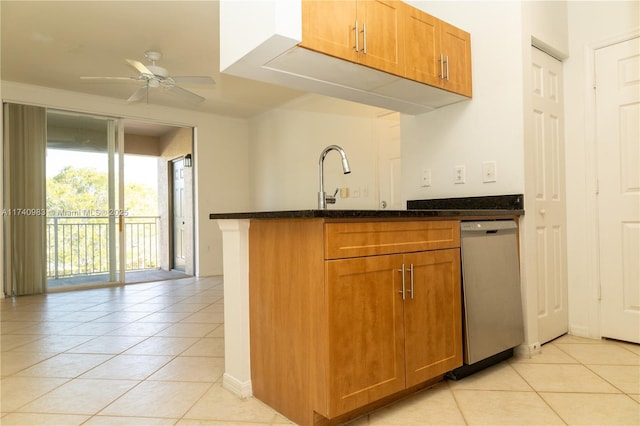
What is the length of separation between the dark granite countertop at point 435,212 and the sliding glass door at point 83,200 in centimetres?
395

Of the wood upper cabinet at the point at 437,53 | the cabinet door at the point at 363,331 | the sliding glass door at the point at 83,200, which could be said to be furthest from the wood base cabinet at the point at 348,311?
the sliding glass door at the point at 83,200

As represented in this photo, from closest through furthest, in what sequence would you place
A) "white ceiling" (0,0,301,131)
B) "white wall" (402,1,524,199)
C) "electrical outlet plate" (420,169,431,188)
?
"white wall" (402,1,524,199)
"electrical outlet plate" (420,169,431,188)
"white ceiling" (0,0,301,131)

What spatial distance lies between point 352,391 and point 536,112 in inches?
80.1

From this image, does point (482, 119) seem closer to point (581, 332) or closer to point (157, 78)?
point (581, 332)

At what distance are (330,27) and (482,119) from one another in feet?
3.96

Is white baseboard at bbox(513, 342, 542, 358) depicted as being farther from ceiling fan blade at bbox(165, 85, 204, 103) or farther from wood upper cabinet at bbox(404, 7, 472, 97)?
ceiling fan blade at bbox(165, 85, 204, 103)

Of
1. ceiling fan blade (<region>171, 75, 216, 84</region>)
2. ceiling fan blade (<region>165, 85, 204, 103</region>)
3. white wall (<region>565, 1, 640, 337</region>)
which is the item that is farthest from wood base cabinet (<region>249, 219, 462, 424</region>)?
ceiling fan blade (<region>165, 85, 204, 103</region>)

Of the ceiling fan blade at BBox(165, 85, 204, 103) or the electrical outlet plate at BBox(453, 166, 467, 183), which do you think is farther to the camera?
the ceiling fan blade at BBox(165, 85, 204, 103)

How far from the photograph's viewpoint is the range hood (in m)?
1.66

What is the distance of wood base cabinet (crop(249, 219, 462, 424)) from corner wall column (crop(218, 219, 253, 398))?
0.04 metres

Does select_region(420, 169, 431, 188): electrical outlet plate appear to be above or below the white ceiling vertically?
below

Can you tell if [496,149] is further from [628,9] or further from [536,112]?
[628,9]

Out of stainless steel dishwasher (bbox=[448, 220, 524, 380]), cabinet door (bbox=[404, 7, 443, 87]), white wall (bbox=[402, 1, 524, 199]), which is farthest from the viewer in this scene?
white wall (bbox=[402, 1, 524, 199])

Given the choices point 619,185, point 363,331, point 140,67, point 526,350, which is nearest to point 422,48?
point 619,185
